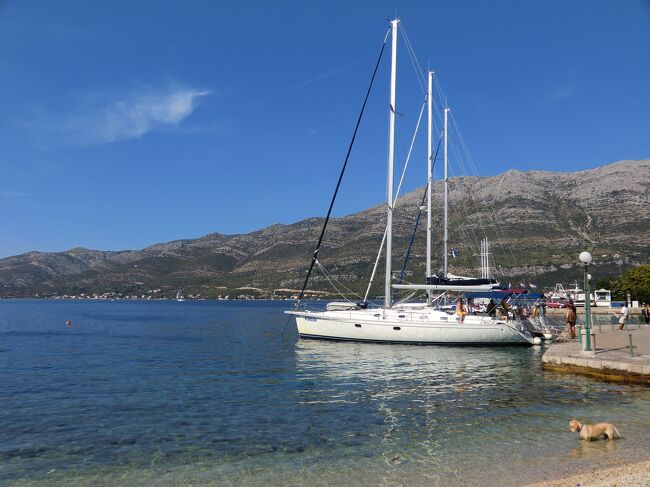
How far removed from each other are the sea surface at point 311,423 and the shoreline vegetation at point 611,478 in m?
0.47

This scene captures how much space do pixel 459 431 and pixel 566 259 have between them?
508 feet

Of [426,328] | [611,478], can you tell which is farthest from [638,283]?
[611,478]

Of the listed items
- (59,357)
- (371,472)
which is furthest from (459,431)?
(59,357)

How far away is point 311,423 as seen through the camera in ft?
46.5

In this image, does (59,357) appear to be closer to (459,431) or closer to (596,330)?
(459,431)

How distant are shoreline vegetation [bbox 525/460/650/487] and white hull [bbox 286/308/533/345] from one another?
23.0m

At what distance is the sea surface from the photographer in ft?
33.9

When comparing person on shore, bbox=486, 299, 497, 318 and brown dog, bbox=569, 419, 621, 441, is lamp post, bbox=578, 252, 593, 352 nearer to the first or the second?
brown dog, bbox=569, 419, 621, 441

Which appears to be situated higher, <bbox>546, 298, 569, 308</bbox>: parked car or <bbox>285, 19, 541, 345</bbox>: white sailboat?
<bbox>546, 298, 569, 308</bbox>: parked car

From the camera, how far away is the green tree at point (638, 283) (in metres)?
83.2

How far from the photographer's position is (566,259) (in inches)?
5979

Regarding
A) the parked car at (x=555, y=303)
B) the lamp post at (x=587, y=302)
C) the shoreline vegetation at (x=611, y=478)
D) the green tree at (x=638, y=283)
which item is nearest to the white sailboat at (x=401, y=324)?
the lamp post at (x=587, y=302)

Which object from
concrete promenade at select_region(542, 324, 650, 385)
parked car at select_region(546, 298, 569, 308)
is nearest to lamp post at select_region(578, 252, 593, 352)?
concrete promenade at select_region(542, 324, 650, 385)

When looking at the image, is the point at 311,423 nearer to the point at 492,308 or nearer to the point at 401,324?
the point at 401,324
